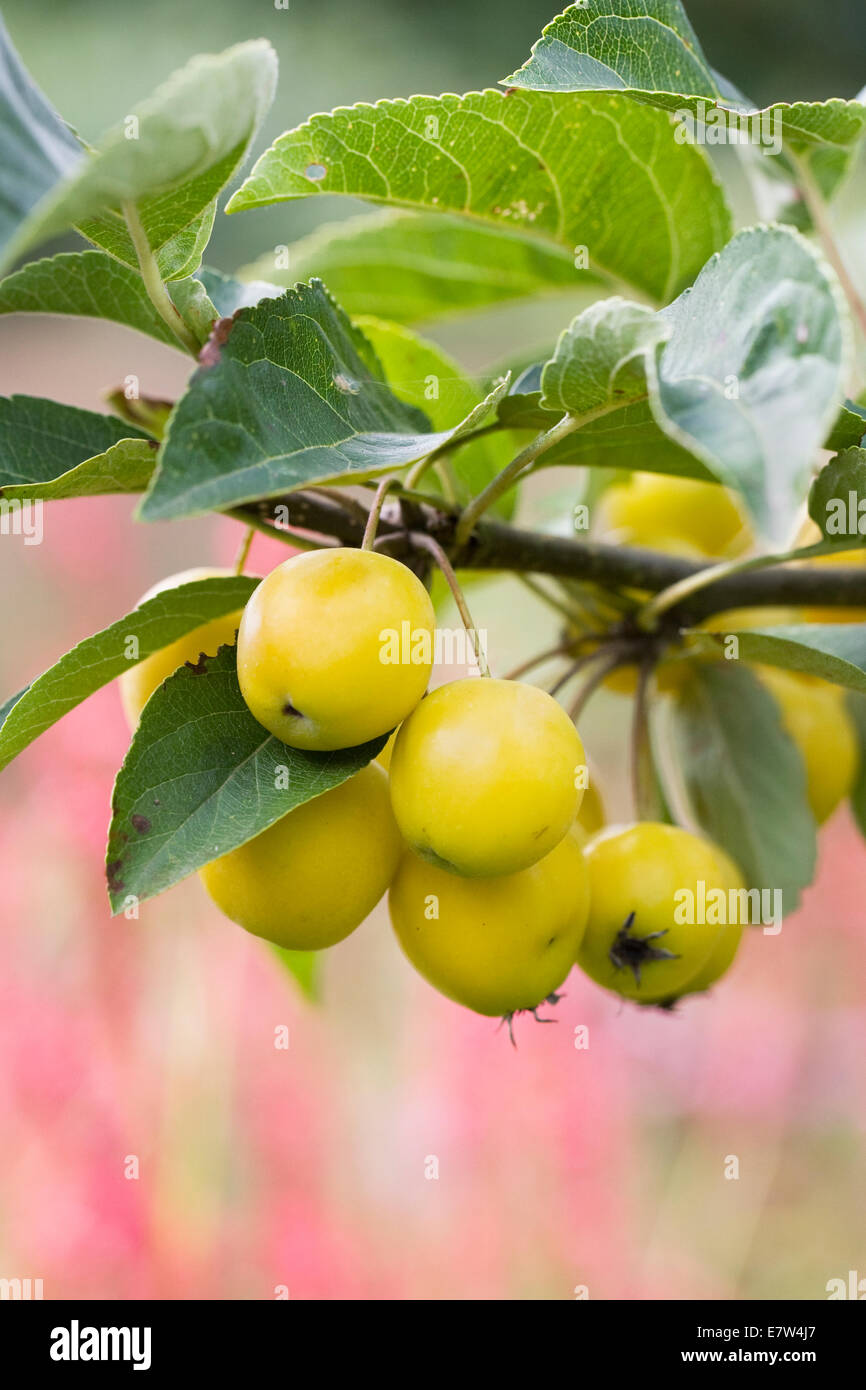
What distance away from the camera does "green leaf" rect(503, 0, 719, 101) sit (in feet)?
1.52

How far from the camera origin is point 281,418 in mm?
397

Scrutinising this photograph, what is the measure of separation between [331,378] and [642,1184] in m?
1.58

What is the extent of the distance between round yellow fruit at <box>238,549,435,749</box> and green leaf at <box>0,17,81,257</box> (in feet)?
0.47

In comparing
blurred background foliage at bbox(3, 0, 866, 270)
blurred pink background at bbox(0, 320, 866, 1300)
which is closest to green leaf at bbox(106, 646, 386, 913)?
blurred pink background at bbox(0, 320, 866, 1300)

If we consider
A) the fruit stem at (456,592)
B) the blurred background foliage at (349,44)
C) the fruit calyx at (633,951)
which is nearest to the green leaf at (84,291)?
the fruit stem at (456,592)

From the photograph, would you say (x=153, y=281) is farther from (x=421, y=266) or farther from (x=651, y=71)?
(x=421, y=266)

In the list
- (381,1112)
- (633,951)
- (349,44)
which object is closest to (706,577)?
(633,951)

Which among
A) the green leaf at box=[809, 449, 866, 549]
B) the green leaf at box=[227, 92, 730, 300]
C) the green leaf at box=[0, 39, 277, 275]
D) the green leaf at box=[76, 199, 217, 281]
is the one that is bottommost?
the green leaf at box=[809, 449, 866, 549]

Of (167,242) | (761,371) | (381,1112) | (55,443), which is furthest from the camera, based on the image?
(381,1112)

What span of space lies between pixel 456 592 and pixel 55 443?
0.21 meters

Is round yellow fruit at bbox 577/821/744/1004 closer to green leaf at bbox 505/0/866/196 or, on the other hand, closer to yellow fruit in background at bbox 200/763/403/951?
yellow fruit in background at bbox 200/763/403/951

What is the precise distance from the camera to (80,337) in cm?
391
